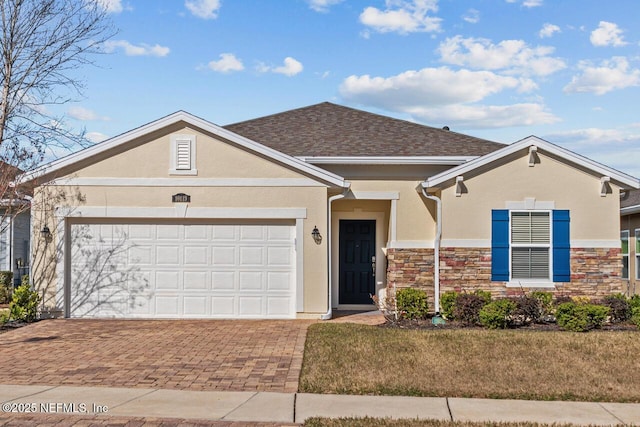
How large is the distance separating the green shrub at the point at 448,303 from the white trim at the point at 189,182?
11.9 ft

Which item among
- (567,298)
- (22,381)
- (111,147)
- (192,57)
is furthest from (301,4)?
(22,381)

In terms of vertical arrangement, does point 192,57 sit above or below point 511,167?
above

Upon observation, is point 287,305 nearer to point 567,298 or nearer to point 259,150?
point 259,150

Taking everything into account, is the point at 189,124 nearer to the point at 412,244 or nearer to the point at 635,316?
the point at 412,244

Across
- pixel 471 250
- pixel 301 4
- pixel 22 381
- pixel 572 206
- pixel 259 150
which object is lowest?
pixel 22 381

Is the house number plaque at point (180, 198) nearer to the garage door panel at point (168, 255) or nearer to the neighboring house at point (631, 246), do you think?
the garage door panel at point (168, 255)

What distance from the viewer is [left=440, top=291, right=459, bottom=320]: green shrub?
1384 centimetres

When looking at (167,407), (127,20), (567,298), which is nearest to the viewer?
(167,407)

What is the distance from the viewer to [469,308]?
1342 centimetres

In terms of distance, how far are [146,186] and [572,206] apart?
9.60 metres

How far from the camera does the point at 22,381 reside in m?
8.81

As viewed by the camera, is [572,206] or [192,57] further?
[192,57]

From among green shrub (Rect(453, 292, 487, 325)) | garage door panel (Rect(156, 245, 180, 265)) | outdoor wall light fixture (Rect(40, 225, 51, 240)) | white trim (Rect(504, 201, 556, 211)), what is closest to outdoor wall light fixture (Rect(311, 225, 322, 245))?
garage door panel (Rect(156, 245, 180, 265))

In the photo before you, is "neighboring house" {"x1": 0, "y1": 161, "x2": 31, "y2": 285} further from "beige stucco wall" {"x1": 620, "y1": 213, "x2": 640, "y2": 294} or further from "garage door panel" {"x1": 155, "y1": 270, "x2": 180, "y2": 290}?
"beige stucco wall" {"x1": 620, "y1": 213, "x2": 640, "y2": 294}
